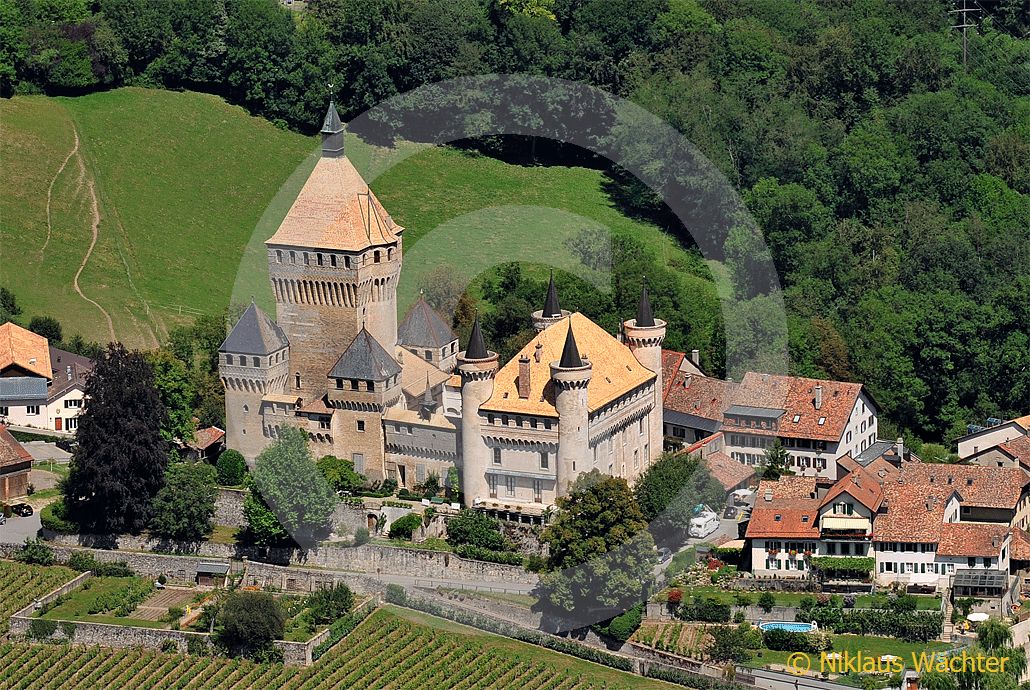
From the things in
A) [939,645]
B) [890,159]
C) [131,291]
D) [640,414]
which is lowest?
[939,645]

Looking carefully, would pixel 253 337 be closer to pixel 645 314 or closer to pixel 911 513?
pixel 645 314

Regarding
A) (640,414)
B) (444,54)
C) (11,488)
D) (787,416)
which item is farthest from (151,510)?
(444,54)

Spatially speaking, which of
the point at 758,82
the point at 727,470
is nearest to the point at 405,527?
the point at 727,470

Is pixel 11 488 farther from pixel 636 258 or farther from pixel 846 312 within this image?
pixel 846 312

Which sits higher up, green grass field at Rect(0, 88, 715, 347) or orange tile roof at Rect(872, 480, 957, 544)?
green grass field at Rect(0, 88, 715, 347)

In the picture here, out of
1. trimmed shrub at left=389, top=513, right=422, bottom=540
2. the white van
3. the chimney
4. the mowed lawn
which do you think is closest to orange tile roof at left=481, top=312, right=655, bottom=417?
the chimney

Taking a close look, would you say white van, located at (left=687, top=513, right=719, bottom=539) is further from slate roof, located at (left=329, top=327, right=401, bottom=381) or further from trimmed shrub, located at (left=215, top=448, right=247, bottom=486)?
trimmed shrub, located at (left=215, top=448, right=247, bottom=486)
